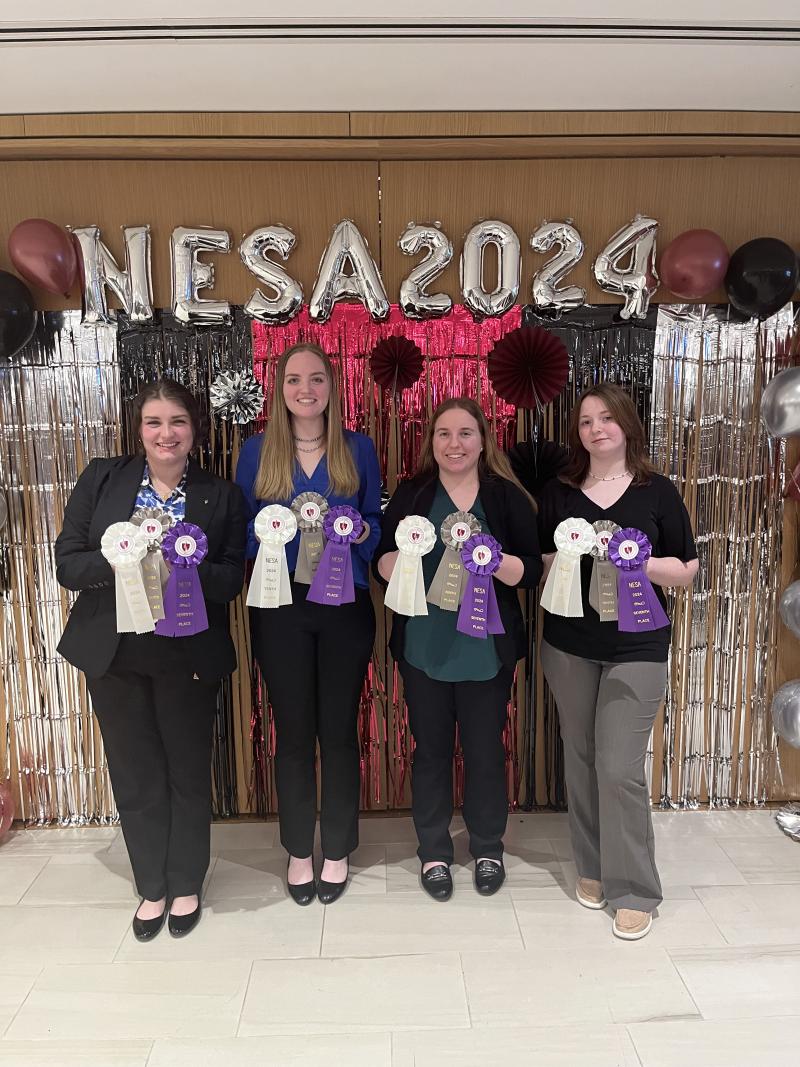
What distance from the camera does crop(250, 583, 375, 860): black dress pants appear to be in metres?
2.29

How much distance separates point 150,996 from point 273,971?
0.33 metres

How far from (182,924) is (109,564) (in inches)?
44.9

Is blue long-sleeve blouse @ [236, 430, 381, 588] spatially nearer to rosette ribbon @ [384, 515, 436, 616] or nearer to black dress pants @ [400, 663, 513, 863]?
rosette ribbon @ [384, 515, 436, 616]

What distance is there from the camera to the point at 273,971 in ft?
6.85

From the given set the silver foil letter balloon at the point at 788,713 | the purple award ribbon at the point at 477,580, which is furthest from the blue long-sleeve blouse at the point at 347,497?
the silver foil letter balloon at the point at 788,713

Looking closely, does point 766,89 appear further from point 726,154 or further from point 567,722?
point 567,722

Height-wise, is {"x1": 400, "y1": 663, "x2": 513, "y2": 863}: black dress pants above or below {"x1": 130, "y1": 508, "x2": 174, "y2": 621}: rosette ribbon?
below

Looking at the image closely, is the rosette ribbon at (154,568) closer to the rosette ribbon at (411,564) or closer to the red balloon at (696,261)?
the rosette ribbon at (411,564)

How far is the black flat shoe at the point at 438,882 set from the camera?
2393mm

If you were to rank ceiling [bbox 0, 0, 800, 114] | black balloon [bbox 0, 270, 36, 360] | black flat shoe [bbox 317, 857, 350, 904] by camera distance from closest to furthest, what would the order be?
ceiling [bbox 0, 0, 800, 114] < black flat shoe [bbox 317, 857, 350, 904] < black balloon [bbox 0, 270, 36, 360]

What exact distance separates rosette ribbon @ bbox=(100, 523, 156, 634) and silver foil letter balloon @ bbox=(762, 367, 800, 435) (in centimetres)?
212

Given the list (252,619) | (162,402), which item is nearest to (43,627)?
(252,619)

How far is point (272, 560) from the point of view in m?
2.19

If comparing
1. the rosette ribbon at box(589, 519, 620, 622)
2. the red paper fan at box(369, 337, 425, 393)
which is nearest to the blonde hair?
the red paper fan at box(369, 337, 425, 393)
